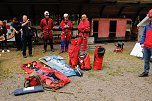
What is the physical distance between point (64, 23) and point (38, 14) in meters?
2.27

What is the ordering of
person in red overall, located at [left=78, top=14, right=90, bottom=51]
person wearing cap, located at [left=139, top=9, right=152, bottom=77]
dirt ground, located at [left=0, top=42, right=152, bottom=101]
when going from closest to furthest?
dirt ground, located at [left=0, top=42, right=152, bottom=101], person wearing cap, located at [left=139, top=9, right=152, bottom=77], person in red overall, located at [left=78, top=14, right=90, bottom=51]

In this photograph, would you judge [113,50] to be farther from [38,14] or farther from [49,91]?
[49,91]

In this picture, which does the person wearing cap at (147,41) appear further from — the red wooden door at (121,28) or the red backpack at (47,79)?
the red wooden door at (121,28)

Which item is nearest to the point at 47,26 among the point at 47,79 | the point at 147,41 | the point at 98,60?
the point at 98,60

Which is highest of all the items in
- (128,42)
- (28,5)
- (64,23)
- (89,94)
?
(28,5)

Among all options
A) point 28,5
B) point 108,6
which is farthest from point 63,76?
point 108,6

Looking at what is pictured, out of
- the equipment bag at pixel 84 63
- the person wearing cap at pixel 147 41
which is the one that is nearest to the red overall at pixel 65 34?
the equipment bag at pixel 84 63

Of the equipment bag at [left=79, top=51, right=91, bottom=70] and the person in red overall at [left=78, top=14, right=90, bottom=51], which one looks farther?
the person in red overall at [left=78, top=14, right=90, bottom=51]

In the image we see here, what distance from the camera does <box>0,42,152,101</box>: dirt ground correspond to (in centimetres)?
549

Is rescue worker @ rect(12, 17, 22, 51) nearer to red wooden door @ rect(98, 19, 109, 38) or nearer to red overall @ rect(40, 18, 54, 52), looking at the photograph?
red overall @ rect(40, 18, 54, 52)

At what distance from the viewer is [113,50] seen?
11.0m

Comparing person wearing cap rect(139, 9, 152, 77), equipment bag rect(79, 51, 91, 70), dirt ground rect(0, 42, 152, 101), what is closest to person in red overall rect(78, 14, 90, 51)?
dirt ground rect(0, 42, 152, 101)

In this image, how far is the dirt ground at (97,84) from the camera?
18.0ft

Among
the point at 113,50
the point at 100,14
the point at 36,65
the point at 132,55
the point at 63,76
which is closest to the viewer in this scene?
the point at 63,76
